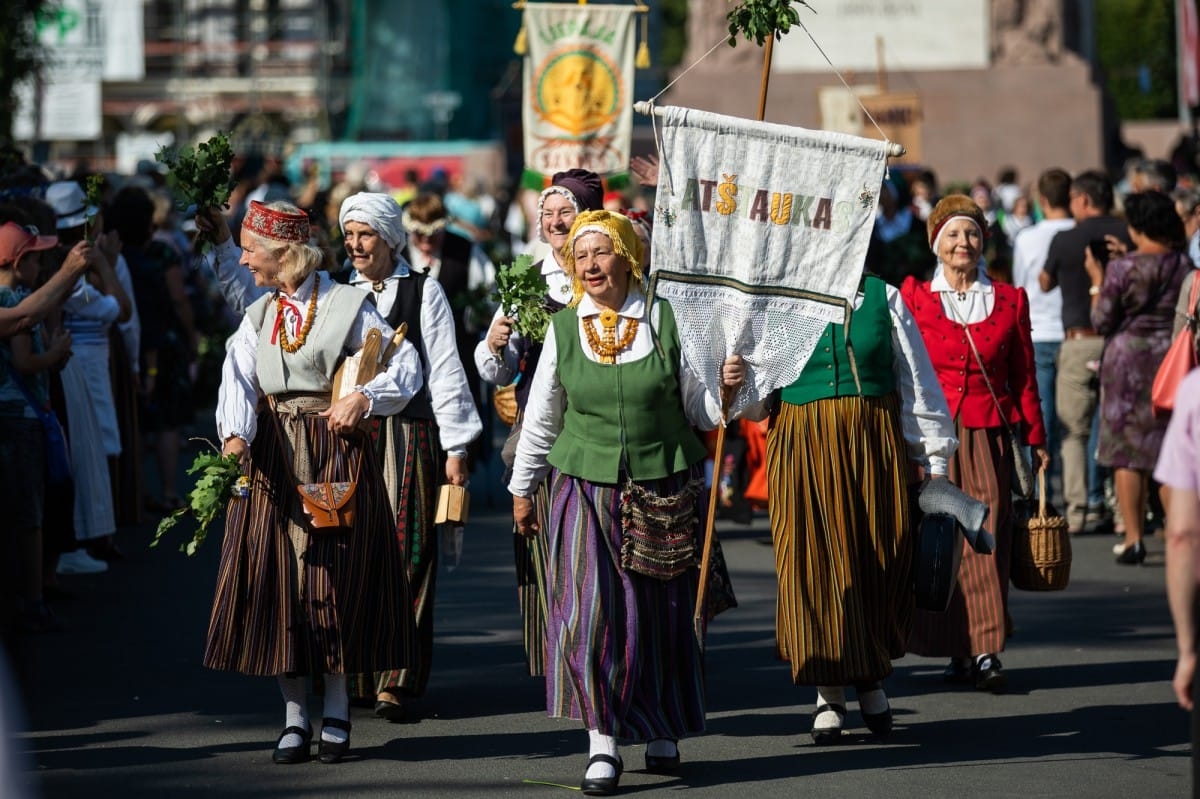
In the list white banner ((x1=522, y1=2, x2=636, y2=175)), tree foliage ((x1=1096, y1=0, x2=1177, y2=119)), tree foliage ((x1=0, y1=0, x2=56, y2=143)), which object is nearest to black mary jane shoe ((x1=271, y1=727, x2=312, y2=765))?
white banner ((x1=522, y1=2, x2=636, y2=175))

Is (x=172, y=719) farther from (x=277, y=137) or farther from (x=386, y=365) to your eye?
(x=277, y=137)

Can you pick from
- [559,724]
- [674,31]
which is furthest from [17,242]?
[674,31]

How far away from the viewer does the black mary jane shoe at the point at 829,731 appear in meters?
7.36

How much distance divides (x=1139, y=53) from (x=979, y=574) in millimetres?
76582

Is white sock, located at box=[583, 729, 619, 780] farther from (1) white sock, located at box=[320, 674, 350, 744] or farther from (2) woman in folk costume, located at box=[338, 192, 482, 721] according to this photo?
(2) woman in folk costume, located at box=[338, 192, 482, 721]

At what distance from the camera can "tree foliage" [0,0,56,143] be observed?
71.7 feet

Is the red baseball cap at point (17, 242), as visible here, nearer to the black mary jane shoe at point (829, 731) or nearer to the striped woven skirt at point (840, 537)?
the striped woven skirt at point (840, 537)

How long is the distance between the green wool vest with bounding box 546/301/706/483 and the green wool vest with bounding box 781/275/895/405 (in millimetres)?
708

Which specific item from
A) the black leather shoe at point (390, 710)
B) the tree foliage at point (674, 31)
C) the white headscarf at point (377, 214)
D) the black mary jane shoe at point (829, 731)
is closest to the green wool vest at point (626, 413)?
the black mary jane shoe at point (829, 731)

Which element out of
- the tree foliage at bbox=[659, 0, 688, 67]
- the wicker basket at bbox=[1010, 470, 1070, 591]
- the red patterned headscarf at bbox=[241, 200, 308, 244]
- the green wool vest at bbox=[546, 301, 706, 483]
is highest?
the tree foliage at bbox=[659, 0, 688, 67]

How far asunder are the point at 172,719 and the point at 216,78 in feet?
171

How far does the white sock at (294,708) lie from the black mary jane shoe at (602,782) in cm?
106

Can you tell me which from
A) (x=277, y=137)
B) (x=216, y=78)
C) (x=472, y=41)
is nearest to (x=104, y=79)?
(x=216, y=78)

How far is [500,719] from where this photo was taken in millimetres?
7797
